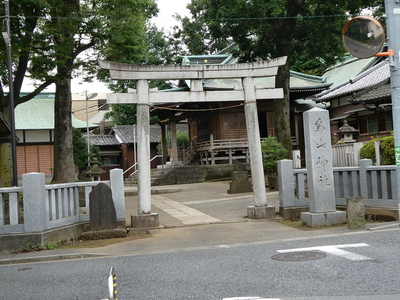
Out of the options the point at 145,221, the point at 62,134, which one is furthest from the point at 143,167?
the point at 62,134

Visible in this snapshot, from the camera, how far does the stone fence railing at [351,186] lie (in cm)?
1102

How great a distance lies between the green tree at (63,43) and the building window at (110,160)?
2237 cm

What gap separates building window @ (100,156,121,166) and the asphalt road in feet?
114

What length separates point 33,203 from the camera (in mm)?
9922

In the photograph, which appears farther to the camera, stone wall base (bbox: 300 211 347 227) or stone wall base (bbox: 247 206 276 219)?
stone wall base (bbox: 247 206 276 219)

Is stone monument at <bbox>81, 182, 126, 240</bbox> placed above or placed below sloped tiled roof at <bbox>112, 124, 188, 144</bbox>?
below

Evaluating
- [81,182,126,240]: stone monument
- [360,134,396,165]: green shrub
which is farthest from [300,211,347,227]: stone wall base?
[360,134,396,165]: green shrub

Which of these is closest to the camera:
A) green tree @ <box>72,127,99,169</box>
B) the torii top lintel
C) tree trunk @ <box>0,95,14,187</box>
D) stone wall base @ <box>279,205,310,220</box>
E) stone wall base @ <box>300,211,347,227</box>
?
stone wall base @ <box>300,211,347,227</box>

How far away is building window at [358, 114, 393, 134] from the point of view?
24.1 m

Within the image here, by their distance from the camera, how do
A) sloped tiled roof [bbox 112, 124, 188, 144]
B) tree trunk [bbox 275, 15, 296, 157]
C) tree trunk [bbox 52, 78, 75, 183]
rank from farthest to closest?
sloped tiled roof [bbox 112, 124, 188, 144] → tree trunk [bbox 275, 15, 296, 157] → tree trunk [bbox 52, 78, 75, 183]

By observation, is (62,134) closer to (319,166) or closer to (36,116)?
(319,166)

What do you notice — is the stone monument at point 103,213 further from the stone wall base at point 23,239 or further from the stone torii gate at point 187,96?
the stone torii gate at point 187,96

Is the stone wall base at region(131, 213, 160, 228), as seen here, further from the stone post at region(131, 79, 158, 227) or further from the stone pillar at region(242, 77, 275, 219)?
the stone pillar at region(242, 77, 275, 219)

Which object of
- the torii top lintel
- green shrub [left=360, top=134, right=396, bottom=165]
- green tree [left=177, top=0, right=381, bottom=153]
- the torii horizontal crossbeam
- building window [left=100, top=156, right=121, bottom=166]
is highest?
green tree [left=177, top=0, right=381, bottom=153]
